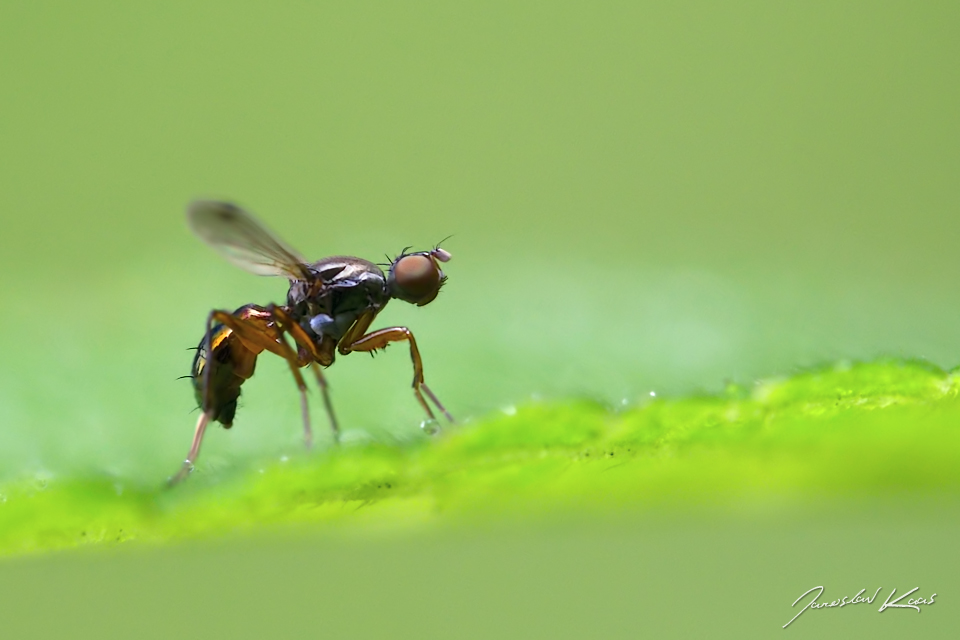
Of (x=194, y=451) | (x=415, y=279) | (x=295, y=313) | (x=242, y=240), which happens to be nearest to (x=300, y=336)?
(x=295, y=313)

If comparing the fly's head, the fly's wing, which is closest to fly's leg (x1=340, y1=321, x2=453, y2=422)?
the fly's head

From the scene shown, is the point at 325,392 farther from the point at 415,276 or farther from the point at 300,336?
the point at 415,276

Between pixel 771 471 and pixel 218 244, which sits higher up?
pixel 218 244

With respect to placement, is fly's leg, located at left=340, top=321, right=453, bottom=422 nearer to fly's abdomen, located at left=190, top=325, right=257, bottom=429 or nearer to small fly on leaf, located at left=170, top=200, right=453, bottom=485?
small fly on leaf, located at left=170, top=200, right=453, bottom=485

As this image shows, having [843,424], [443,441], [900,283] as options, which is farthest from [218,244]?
[900,283]

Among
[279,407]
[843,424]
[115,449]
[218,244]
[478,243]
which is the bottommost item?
[843,424]

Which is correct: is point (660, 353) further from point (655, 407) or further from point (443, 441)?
point (443, 441)

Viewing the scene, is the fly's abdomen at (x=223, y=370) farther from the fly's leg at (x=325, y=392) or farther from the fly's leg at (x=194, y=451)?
the fly's leg at (x=325, y=392)
